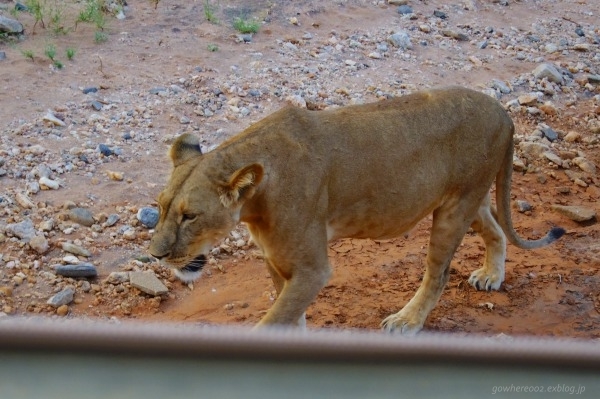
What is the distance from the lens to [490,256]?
595cm

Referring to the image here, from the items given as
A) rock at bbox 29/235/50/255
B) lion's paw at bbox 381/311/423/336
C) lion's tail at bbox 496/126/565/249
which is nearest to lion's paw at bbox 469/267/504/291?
lion's tail at bbox 496/126/565/249

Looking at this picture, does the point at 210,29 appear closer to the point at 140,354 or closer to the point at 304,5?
the point at 304,5

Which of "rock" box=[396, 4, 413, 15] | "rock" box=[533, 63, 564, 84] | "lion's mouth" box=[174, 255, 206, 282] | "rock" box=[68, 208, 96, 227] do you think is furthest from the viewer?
"rock" box=[396, 4, 413, 15]

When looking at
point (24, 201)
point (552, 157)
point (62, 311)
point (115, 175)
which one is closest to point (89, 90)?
point (115, 175)

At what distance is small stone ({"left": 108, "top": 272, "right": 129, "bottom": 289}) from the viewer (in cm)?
574

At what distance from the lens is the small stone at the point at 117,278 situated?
5738 millimetres

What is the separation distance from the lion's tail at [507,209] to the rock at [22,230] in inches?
131

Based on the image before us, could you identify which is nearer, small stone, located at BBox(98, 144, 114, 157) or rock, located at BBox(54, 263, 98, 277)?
rock, located at BBox(54, 263, 98, 277)

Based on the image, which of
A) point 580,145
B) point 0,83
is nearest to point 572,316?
point 580,145

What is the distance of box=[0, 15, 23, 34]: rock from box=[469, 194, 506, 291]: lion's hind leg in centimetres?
545

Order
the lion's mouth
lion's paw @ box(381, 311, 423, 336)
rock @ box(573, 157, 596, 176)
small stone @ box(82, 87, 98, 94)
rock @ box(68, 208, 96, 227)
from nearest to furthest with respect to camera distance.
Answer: the lion's mouth < lion's paw @ box(381, 311, 423, 336) < rock @ box(68, 208, 96, 227) < small stone @ box(82, 87, 98, 94) < rock @ box(573, 157, 596, 176)

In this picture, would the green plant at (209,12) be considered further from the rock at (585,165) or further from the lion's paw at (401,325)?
the lion's paw at (401,325)

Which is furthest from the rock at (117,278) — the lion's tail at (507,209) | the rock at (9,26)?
the rock at (9,26)

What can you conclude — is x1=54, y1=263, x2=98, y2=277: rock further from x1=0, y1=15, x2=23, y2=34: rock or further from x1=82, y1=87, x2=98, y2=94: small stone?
x1=0, y1=15, x2=23, y2=34: rock
